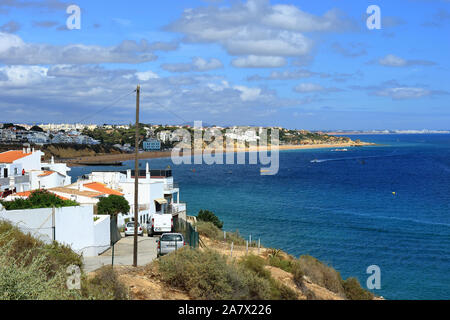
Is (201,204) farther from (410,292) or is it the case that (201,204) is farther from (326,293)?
(326,293)

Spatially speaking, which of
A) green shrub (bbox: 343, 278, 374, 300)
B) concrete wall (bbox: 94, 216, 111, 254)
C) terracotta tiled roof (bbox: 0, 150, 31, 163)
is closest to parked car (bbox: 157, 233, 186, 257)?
concrete wall (bbox: 94, 216, 111, 254)

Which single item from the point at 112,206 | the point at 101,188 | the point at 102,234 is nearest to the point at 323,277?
the point at 102,234

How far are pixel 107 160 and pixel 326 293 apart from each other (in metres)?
130

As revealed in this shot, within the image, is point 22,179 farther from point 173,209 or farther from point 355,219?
point 355,219

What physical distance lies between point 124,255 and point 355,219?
34.2 meters

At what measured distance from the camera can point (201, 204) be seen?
205ft

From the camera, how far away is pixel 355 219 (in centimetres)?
4984

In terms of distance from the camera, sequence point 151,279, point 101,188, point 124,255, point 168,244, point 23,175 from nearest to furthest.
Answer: point 151,279
point 168,244
point 124,255
point 101,188
point 23,175

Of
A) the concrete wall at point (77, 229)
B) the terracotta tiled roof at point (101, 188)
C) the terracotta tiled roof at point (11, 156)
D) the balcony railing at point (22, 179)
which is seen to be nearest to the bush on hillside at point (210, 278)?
the concrete wall at point (77, 229)

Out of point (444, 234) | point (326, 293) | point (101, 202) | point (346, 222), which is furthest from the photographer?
point (346, 222)

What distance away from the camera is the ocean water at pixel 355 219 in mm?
31469

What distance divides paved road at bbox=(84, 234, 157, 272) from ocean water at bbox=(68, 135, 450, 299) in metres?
12.9

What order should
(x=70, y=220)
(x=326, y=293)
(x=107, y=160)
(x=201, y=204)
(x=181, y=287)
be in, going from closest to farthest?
1. (x=181, y=287)
2. (x=326, y=293)
3. (x=70, y=220)
4. (x=201, y=204)
5. (x=107, y=160)
